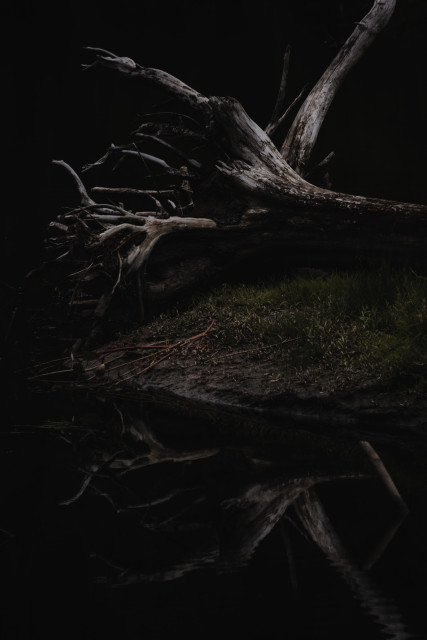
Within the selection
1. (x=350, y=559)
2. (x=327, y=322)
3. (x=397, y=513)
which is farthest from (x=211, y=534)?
(x=327, y=322)

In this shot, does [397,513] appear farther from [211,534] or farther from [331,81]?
[331,81]

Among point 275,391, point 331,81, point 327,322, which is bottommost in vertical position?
point 275,391

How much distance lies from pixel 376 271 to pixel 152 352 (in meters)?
1.67

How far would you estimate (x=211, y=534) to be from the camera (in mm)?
2393

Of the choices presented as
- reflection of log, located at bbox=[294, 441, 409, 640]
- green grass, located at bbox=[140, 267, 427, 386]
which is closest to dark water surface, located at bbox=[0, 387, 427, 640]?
reflection of log, located at bbox=[294, 441, 409, 640]

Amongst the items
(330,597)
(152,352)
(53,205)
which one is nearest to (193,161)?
(152,352)

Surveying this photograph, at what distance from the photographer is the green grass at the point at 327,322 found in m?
4.17

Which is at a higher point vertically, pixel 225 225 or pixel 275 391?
pixel 225 225

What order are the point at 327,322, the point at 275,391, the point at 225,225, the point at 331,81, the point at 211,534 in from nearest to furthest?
the point at 211,534 < the point at 275,391 < the point at 327,322 < the point at 225,225 < the point at 331,81

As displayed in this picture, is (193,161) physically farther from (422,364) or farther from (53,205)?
(53,205)

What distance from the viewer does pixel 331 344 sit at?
14.5ft

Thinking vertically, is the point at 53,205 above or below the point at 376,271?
below

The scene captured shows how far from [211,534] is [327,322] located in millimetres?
2517

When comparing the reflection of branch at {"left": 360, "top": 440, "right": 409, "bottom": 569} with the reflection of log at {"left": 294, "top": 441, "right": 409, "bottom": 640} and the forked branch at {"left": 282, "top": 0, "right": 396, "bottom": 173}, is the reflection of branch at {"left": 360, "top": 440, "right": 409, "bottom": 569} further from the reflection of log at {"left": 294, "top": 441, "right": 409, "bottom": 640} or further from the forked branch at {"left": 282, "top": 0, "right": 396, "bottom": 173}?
the forked branch at {"left": 282, "top": 0, "right": 396, "bottom": 173}
